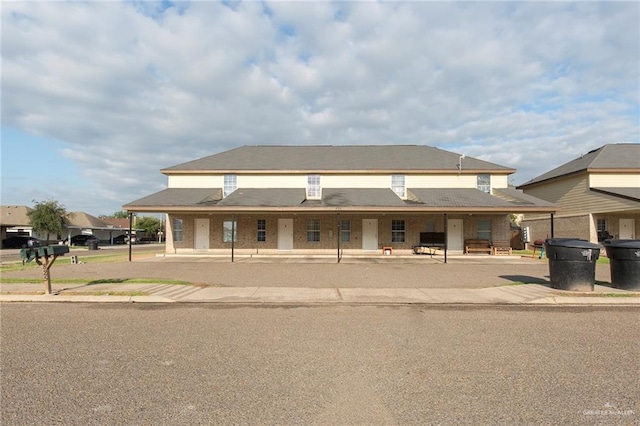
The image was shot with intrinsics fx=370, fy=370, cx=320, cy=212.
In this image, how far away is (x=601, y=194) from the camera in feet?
77.6

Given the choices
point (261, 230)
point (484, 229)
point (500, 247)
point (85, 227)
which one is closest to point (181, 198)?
point (261, 230)

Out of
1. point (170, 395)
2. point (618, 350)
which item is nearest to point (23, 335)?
point (170, 395)

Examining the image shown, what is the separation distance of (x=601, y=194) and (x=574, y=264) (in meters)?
18.2

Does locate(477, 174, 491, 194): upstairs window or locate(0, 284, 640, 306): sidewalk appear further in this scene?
locate(477, 174, 491, 194): upstairs window

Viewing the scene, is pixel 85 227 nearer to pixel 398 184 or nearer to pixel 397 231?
pixel 398 184

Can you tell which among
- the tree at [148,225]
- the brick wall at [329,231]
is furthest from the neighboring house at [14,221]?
the brick wall at [329,231]

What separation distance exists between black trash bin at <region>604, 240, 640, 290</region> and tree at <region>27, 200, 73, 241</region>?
5346cm

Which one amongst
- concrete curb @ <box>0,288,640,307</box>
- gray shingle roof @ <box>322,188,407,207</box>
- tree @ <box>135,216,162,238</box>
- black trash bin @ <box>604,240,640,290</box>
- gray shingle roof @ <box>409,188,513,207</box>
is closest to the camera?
concrete curb @ <box>0,288,640,307</box>

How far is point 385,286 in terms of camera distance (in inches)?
433

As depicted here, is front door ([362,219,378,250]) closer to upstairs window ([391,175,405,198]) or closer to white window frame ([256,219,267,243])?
upstairs window ([391,175,405,198])

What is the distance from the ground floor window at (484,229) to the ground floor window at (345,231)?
27.4ft

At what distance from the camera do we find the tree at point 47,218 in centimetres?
4481

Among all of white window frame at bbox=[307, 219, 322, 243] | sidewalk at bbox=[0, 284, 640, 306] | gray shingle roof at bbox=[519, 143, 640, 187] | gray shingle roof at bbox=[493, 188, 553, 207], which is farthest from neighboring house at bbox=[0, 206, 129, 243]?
gray shingle roof at bbox=[519, 143, 640, 187]

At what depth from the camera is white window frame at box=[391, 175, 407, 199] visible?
24688mm
